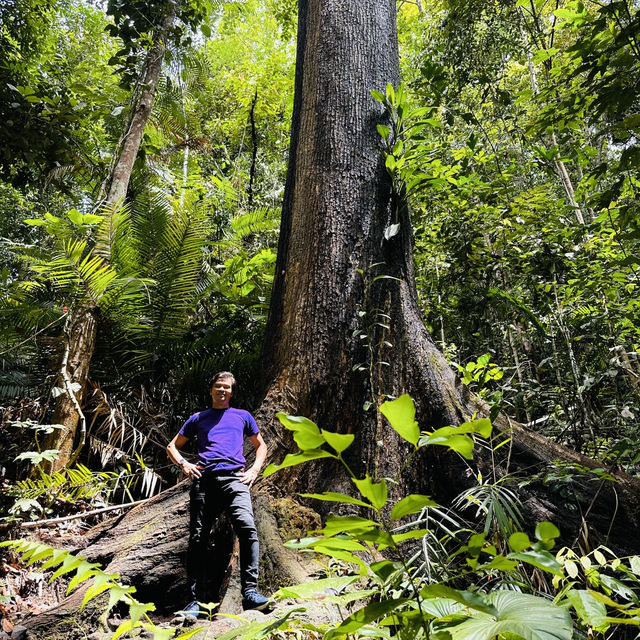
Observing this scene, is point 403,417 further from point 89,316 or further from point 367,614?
point 89,316

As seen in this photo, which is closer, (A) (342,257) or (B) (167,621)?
(B) (167,621)

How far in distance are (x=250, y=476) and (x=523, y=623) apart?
193 centimetres

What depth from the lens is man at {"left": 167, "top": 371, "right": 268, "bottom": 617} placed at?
1962 millimetres

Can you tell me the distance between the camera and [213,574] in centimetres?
213

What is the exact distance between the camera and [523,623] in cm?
48

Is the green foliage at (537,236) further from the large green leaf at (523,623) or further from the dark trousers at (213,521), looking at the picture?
the large green leaf at (523,623)

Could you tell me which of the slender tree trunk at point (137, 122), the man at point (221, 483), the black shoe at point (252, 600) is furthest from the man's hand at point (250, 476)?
the slender tree trunk at point (137, 122)

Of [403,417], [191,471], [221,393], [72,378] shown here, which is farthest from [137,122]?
[403,417]

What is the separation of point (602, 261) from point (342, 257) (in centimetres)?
269

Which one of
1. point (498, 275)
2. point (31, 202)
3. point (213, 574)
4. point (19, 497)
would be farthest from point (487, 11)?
point (31, 202)

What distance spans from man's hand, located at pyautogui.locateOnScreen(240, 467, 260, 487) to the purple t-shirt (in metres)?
0.17

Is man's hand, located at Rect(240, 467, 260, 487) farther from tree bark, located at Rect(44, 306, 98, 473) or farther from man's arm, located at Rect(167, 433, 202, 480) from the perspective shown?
tree bark, located at Rect(44, 306, 98, 473)

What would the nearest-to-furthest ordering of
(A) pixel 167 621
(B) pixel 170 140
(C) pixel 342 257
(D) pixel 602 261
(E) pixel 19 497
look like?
1. (A) pixel 167 621
2. (C) pixel 342 257
3. (E) pixel 19 497
4. (D) pixel 602 261
5. (B) pixel 170 140

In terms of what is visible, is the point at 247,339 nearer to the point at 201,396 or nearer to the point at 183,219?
the point at 201,396
